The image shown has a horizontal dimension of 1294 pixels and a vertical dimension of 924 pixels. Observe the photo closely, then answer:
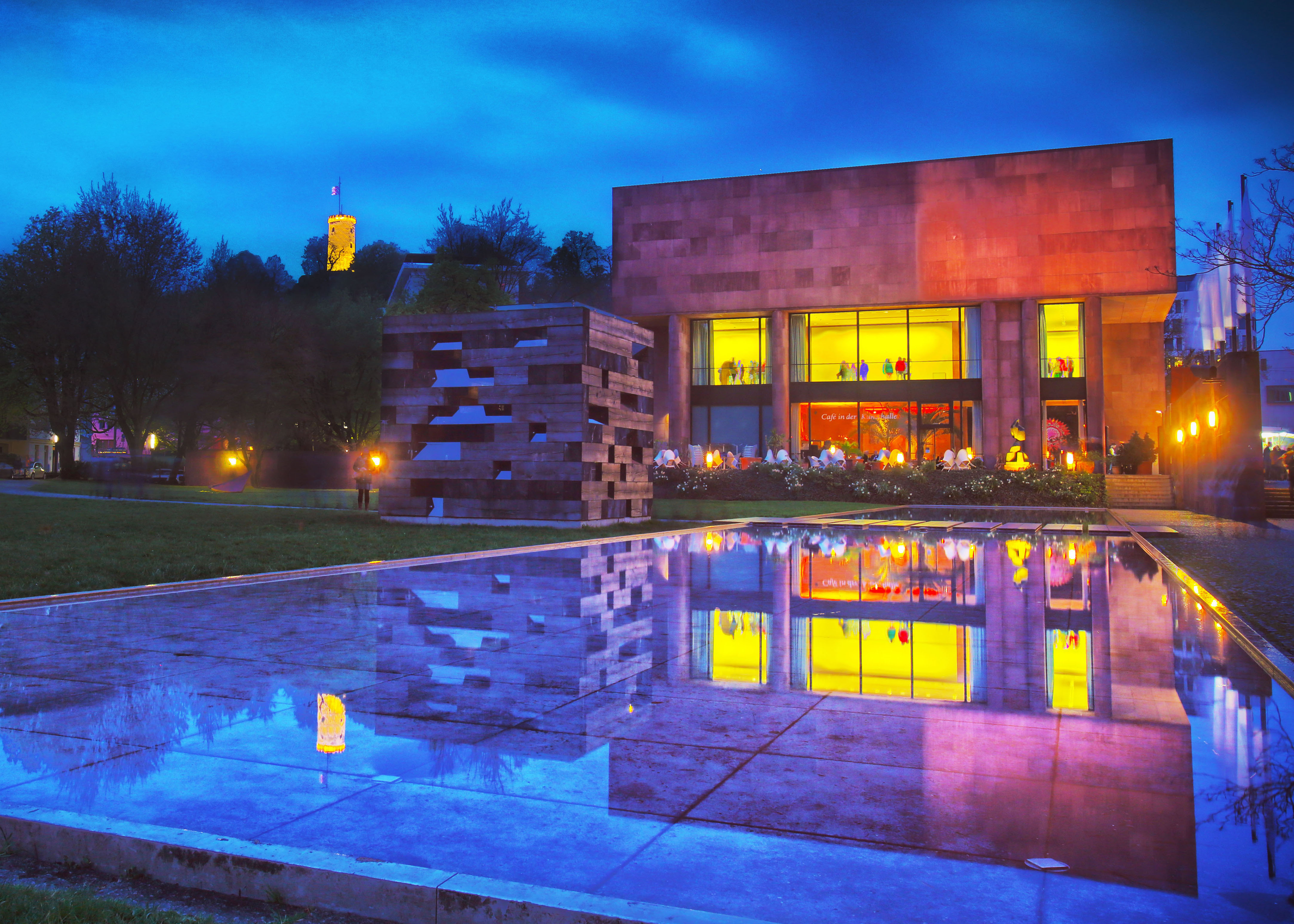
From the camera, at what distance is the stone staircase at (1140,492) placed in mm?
35531

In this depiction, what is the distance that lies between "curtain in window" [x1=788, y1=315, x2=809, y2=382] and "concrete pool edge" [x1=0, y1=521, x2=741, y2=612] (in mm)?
33219

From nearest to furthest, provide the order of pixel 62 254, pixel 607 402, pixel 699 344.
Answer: pixel 607 402 < pixel 62 254 < pixel 699 344

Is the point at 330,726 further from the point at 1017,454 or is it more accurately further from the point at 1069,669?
the point at 1017,454

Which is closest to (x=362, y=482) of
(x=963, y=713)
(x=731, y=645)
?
(x=731, y=645)

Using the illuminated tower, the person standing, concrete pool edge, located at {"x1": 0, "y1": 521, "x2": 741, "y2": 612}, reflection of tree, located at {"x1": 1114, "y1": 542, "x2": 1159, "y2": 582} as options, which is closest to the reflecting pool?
concrete pool edge, located at {"x1": 0, "y1": 521, "x2": 741, "y2": 612}

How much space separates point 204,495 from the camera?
3484 cm

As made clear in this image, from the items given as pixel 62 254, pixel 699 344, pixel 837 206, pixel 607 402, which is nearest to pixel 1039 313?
pixel 837 206

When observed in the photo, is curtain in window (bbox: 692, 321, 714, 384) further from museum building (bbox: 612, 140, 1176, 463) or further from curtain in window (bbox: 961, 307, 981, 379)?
curtain in window (bbox: 961, 307, 981, 379)

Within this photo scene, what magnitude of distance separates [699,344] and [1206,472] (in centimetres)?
2644

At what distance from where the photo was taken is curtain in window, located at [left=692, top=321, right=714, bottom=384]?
50.4 metres

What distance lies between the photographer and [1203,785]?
425cm

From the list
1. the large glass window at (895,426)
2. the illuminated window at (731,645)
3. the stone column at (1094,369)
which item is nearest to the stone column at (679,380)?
the large glass window at (895,426)

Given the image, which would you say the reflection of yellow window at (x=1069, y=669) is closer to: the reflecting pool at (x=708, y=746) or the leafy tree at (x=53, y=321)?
the reflecting pool at (x=708, y=746)

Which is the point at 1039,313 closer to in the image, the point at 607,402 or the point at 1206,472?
the point at 1206,472
